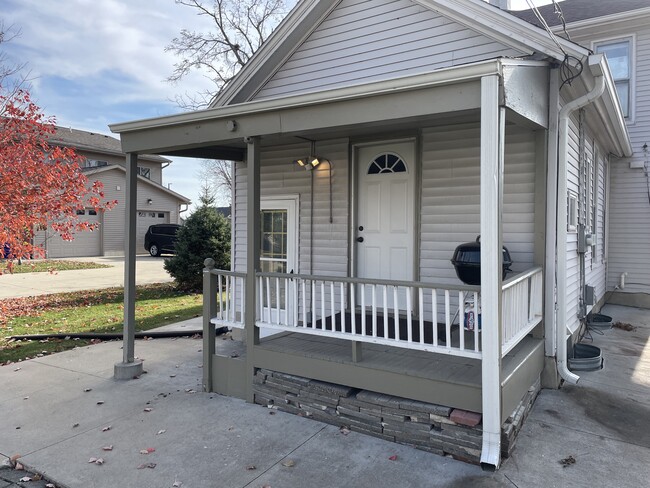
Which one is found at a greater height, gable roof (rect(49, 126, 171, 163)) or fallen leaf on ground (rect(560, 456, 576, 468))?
gable roof (rect(49, 126, 171, 163))

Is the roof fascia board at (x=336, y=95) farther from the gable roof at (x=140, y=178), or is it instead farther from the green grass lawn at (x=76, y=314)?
the gable roof at (x=140, y=178)

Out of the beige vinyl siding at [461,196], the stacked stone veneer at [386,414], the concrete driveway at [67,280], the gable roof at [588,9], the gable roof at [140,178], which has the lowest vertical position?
the stacked stone veneer at [386,414]

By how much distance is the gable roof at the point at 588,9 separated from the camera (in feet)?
28.4

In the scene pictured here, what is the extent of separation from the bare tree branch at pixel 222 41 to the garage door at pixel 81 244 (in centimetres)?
700

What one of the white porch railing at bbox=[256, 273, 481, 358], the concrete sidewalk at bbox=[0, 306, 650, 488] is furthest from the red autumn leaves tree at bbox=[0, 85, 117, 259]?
the white porch railing at bbox=[256, 273, 481, 358]

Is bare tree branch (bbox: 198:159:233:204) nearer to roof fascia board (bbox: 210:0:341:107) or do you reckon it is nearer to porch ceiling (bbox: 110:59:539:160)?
roof fascia board (bbox: 210:0:341:107)

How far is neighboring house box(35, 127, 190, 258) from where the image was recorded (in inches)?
→ 823

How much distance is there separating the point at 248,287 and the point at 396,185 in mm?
2156

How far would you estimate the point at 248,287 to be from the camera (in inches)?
170

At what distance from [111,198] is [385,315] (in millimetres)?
22186

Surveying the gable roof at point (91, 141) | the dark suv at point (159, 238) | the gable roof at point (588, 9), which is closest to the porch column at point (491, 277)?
the gable roof at point (588, 9)

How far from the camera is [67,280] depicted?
1298cm

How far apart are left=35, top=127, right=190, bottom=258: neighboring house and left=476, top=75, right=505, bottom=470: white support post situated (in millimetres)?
20282

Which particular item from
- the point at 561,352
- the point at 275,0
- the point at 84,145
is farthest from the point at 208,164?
the point at 561,352
